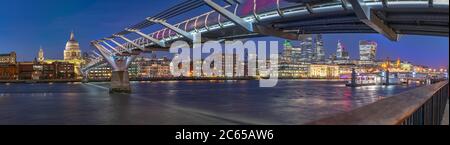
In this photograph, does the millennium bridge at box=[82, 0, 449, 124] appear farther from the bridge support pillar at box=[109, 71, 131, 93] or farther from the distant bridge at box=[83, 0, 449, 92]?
the bridge support pillar at box=[109, 71, 131, 93]

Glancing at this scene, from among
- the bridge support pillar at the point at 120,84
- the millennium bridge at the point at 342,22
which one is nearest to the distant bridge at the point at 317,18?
the millennium bridge at the point at 342,22

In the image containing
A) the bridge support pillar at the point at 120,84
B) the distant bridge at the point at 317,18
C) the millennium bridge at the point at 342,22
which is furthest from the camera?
the bridge support pillar at the point at 120,84

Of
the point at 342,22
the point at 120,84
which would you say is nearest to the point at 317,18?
the point at 342,22

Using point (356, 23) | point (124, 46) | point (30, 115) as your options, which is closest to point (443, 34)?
point (356, 23)

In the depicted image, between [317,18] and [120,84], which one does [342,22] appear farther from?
[120,84]

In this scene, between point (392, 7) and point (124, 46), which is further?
point (124, 46)

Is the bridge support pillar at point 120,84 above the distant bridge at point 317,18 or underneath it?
underneath

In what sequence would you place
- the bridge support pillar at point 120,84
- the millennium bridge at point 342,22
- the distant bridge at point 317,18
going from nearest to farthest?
the millennium bridge at point 342,22, the distant bridge at point 317,18, the bridge support pillar at point 120,84

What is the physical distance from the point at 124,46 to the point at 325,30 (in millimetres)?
40179

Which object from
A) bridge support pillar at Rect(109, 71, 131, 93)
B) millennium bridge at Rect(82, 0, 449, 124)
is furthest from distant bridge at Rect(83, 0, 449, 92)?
bridge support pillar at Rect(109, 71, 131, 93)

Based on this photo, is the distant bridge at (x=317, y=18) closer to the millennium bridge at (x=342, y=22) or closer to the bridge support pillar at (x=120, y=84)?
the millennium bridge at (x=342, y=22)
